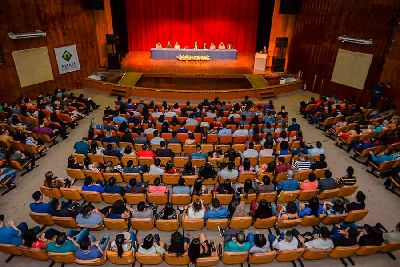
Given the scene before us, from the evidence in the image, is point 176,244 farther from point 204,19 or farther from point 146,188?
point 204,19

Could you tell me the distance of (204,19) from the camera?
21.0m

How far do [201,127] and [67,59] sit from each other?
893 centimetres

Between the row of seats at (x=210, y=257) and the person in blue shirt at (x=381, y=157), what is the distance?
12.0 ft

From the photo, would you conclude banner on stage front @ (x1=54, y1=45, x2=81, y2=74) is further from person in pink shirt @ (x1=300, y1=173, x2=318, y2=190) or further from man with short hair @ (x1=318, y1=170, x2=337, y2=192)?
man with short hair @ (x1=318, y1=170, x2=337, y2=192)

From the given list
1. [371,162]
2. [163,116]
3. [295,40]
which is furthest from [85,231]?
[295,40]

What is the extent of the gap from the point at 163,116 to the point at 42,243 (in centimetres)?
592

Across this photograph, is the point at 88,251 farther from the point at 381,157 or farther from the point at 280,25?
the point at 280,25

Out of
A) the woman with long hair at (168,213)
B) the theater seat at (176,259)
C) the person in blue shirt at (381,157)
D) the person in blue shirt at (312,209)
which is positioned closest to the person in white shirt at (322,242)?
the person in blue shirt at (312,209)

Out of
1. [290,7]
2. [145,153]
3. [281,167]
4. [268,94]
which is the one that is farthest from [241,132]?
[290,7]

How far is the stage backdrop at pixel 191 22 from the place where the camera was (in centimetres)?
2045

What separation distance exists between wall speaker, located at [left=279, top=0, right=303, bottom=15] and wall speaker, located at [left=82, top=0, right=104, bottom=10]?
31.0 ft

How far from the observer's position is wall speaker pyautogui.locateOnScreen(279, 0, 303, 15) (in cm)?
1648

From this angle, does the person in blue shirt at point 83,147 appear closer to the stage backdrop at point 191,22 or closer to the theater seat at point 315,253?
the theater seat at point 315,253

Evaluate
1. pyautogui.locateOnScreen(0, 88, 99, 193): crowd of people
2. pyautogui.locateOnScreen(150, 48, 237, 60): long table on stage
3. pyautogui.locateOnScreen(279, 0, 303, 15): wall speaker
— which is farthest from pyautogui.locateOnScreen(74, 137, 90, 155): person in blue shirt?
pyautogui.locateOnScreen(279, 0, 303, 15): wall speaker
